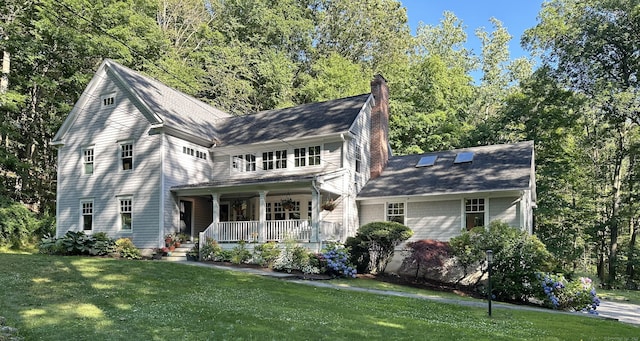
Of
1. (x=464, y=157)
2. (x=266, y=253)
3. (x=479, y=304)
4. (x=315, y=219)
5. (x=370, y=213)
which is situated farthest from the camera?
(x=370, y=213)

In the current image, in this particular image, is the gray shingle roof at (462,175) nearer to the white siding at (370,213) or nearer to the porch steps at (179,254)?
the white siding at (370,213)

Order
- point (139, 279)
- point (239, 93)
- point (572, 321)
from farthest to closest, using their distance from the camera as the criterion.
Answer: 1. point (239, 93)
2. point (139, 279)
3. point (572, 321)

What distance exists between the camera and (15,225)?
2012 centimetres

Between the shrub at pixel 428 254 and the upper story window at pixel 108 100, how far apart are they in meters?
15.0

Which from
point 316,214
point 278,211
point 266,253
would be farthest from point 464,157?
point 266,253

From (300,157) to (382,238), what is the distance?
19.2 ft

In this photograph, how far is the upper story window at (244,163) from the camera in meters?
21.5

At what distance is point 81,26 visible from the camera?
26750 millimetres

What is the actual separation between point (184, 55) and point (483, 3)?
2304cm

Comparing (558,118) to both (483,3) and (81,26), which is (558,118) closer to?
(483,3)

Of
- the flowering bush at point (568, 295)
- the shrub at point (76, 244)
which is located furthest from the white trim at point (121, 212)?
the flowering bush at point (568, 295)

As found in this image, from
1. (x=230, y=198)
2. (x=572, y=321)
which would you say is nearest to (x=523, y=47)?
(x=230, y=198)

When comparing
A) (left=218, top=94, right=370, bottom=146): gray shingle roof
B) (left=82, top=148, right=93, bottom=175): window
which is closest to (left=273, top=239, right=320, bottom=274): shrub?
(left=218, top=94, right=370, bottom=146): gray shingle roof

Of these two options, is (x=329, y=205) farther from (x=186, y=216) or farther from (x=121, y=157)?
(x=121, y=157)
